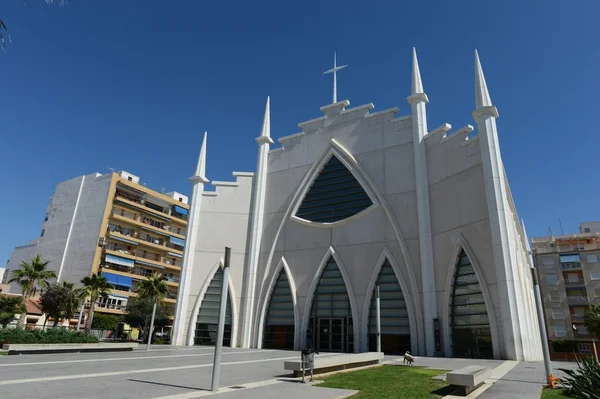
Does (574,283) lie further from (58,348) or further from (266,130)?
(58,348)

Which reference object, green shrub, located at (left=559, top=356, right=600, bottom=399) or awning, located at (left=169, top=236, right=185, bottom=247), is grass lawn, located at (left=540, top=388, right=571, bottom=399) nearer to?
green shrub, located at (left=559, top=356, right=600, bottom=399)

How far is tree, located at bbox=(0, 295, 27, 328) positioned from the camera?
3316 centimetres

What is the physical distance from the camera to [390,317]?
2392 centimetres

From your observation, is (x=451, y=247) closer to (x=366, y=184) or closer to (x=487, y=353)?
(x=487, y=353)

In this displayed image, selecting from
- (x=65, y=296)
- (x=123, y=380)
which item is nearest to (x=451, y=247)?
(x=123, y=380)

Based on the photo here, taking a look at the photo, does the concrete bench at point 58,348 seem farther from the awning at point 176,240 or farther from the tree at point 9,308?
the awning at point 176,240

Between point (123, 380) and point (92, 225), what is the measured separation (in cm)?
4936

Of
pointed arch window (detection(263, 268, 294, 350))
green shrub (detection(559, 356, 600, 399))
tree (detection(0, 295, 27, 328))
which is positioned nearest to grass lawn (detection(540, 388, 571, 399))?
green shrub (detection(559, 356, 600, 399))

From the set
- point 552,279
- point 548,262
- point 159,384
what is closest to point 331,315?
point 159,384

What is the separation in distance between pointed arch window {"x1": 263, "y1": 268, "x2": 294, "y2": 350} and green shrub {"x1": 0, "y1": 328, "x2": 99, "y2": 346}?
38.0 feet

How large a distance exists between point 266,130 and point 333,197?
8.74m

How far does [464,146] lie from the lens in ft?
73.4

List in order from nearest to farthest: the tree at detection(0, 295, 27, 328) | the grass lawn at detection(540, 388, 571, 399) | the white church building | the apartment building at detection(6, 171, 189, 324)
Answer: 1. the grass lawn at detection(540, 388, 571, 399)
2. the white church building
3. the tree at detection(0, 295, 27, 328)
4. the apartment building at detection(6, 171, 189, 324)

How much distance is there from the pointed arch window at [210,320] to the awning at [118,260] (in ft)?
88.8
